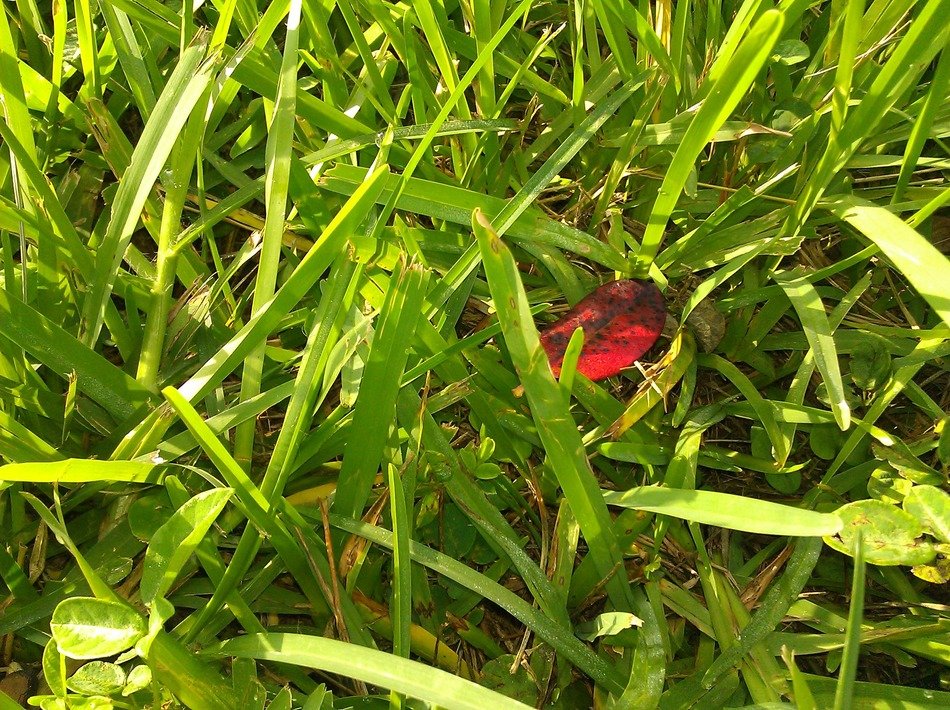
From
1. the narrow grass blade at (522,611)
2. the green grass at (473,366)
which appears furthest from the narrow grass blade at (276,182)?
the narrow grass blade at (522,611)

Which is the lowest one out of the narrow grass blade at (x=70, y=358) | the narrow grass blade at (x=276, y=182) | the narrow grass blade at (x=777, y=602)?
the narrow grass blade at (x=777, y=602)

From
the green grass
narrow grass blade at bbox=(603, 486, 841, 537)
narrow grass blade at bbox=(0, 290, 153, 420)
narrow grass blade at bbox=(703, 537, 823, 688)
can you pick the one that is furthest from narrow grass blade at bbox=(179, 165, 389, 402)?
narrow grass blade at bbox=(703, 537, 823, 688)

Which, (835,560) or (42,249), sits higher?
(42,249)

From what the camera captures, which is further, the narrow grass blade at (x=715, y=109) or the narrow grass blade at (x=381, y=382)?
the narrow grass blade at (x=381, y=382)

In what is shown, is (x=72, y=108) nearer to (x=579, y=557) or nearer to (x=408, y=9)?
(x=408, y=9)

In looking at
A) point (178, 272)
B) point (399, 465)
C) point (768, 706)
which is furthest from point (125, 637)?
point (768, 706)

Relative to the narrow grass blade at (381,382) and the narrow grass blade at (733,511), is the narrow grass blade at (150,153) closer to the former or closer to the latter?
the narrow grass blade at (381,382)
